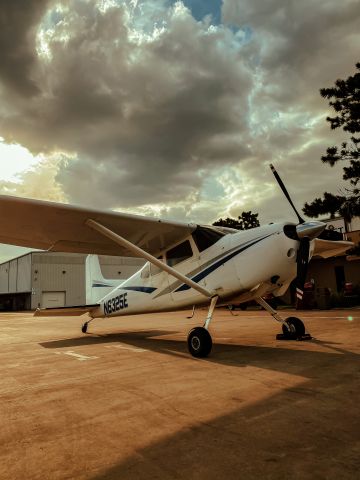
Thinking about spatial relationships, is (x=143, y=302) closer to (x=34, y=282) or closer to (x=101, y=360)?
(x=101, y=360)

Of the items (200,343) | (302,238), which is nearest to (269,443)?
(200,343)

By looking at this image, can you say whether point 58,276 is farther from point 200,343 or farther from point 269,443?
point 269,443

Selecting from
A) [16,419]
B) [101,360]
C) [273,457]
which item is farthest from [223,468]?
[101,360]

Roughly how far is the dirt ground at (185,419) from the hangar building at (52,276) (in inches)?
2098

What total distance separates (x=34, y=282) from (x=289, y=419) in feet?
191

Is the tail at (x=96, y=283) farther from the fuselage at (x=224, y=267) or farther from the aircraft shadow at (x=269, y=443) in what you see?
the aircraft shadow at (x=269, y=443)

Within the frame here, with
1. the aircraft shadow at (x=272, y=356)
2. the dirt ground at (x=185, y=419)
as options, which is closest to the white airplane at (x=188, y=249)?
the aircraft shadow at (x=272, y=356)

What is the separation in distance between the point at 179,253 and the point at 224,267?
1.75m

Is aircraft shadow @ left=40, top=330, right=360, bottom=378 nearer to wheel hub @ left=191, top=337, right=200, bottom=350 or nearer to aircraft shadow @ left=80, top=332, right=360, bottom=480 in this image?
wheel hub @ left=191, top=337, right=200, bottom=350

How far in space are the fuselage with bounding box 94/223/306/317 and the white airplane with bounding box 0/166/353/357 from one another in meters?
0.02

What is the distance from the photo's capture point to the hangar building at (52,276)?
5597cm

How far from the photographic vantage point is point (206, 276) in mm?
7676

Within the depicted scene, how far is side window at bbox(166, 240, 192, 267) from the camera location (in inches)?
338

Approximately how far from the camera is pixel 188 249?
28.2 feet
